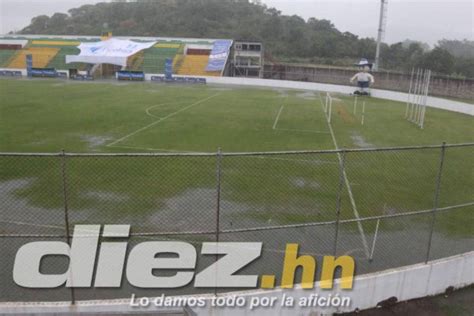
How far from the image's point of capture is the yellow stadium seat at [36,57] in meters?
65.0

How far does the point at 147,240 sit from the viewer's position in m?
9.54

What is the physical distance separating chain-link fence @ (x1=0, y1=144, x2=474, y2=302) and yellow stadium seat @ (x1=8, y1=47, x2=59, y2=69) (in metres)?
55.7

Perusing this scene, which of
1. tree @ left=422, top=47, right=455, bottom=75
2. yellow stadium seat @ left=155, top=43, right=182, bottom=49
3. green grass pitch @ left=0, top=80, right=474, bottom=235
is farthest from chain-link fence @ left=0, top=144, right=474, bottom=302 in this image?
tree @ left=422, top=47, right=455, bottom=75

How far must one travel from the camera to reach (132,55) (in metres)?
65.8


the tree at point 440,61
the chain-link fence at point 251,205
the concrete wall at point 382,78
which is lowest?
the chain-link fence at point 251,205

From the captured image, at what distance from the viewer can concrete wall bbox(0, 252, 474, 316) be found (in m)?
6.80

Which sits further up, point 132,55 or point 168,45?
point 168,45

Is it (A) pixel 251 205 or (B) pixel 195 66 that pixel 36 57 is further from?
(A) pixel 251 205

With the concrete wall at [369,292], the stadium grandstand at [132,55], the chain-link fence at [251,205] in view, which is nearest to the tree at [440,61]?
the stadium grandstand at [132,55]

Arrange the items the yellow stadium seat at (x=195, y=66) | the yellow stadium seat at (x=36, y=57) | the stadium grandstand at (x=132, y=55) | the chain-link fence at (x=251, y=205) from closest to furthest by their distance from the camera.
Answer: the chain-link fence at (x=251, y=205) → the yellow stadium seat at (x=195, y=66) → the stadium grandstand at (x=132, y=55) → the yellow stadium seat at (x=36, y=57)

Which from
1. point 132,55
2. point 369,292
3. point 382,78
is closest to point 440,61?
point 382,78

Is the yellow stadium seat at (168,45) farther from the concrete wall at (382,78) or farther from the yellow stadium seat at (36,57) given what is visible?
the yellow stadium seat at (36,57)

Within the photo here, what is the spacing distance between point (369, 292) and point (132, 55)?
62965 mm

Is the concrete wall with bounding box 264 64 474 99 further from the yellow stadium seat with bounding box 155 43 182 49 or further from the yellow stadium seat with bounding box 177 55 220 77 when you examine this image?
the yellow stadium seat with bounding box 155 43 182 49
